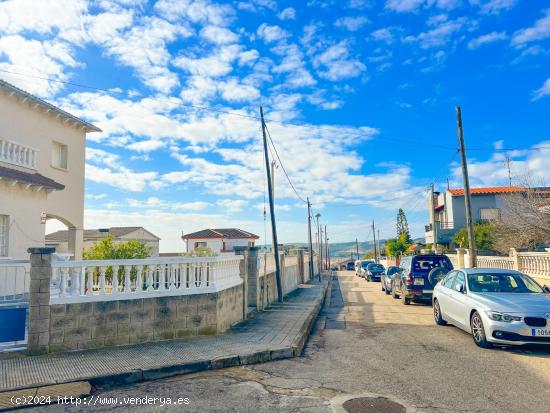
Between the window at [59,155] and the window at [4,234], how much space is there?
16.1ft

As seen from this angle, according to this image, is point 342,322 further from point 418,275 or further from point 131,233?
point 131,233

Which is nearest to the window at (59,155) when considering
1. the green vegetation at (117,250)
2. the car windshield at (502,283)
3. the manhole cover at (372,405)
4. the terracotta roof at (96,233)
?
the green vegetation at (117,250)

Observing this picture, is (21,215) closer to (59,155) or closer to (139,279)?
(59,155)

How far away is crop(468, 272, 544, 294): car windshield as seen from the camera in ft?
28.0

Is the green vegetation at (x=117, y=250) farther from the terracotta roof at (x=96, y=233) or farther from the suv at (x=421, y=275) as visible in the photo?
the terracotta roof at (x=96, y=233)

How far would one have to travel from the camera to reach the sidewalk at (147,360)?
18.2 feet

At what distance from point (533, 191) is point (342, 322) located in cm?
1684

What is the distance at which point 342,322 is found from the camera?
11.4m

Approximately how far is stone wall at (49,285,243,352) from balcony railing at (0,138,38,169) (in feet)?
22.9

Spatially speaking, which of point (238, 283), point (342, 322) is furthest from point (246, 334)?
point (342, 322)

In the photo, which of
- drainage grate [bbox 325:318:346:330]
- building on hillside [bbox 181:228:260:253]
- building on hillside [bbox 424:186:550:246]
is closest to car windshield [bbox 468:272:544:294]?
drainage grate [bbox 325:318:346:330]

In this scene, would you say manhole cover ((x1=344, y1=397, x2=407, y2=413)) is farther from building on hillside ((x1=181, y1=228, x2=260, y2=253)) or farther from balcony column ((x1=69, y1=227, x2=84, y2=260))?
building on hillside ((x1=181, y1=228, x2=260, y2=253))

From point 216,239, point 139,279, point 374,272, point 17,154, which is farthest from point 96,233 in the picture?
point 139,279

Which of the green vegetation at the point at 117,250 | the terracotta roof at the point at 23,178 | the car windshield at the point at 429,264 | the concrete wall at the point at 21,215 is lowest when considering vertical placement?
the car windshield at the point at 429,264
